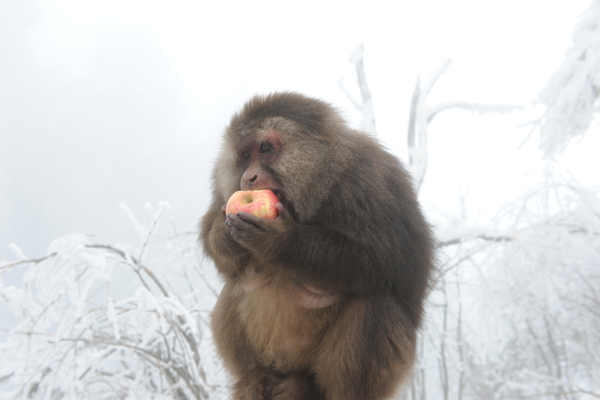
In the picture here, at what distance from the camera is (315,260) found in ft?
5.33

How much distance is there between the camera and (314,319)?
5.91ft

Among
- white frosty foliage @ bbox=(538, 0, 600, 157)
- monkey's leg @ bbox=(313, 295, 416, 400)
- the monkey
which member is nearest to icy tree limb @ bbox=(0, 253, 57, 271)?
the monkey

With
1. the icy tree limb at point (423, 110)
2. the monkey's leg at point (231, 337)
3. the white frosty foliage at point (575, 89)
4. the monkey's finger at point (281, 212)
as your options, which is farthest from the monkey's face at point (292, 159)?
the white frosty foliage at point (575, 89)

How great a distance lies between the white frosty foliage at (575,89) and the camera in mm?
6266

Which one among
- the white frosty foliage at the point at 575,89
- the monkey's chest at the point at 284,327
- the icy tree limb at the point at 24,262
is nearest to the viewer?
the monkey's chest at the point at 284,327

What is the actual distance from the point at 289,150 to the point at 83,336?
345 cm

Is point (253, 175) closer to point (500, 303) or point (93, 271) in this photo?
point (93, 271)

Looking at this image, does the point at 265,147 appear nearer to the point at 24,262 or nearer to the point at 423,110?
the point at 24,262

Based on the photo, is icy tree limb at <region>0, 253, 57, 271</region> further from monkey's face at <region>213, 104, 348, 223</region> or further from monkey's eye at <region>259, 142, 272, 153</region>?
monkey's eye at <region>259, 142, 272, 153</region>

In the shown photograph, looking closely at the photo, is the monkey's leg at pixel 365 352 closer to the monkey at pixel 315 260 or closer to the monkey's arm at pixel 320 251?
the monkey at pixel 315 260

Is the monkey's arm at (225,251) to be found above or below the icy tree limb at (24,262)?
above

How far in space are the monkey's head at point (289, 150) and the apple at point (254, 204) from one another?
147 millimetres

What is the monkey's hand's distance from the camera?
158 centimetres

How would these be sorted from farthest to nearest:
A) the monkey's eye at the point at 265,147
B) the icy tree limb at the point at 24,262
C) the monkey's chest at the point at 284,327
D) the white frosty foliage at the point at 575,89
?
the white frosty foliage at the point at 575,89, the icy tree limb at the point at 24,262, the monkey's eye at the point at 265,147, the monkey's chest at the point at 284,327
